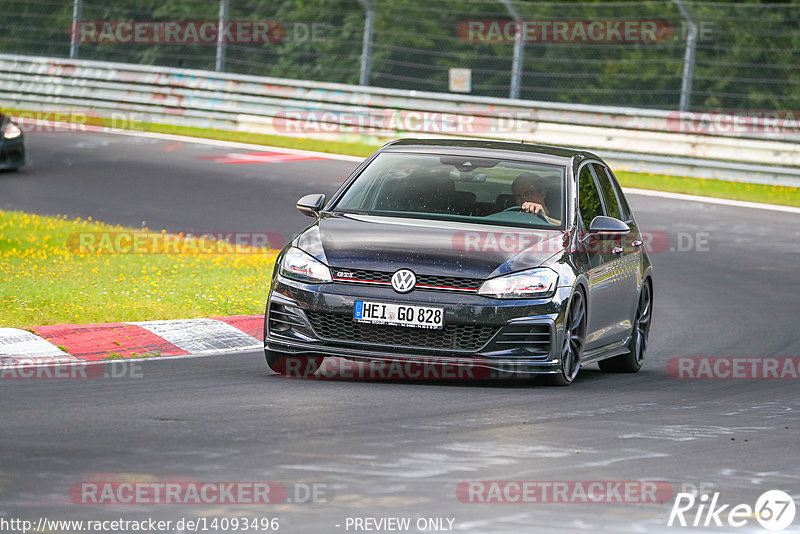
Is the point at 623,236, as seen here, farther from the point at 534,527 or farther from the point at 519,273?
the point at 534,527

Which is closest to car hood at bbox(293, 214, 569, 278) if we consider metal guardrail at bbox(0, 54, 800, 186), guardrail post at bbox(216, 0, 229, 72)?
metal guardrail at bbox(0, 54, 800, 186)

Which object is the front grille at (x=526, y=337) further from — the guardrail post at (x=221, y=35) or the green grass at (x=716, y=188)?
the guardrail post at (x=221, y=35)

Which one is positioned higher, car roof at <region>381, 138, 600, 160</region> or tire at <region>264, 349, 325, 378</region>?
car roof at <region>381, 138, 600, 160</region>

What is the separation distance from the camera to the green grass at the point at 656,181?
22.4 metres

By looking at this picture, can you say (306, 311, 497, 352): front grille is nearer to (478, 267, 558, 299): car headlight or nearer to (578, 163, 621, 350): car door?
(478, 267, 558, 299): car headlight

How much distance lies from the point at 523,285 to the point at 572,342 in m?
0.69

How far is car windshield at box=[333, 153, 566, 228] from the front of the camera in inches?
395

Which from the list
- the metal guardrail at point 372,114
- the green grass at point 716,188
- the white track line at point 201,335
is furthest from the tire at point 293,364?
the metal guardrail at point 372,114

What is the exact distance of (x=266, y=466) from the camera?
259 inches

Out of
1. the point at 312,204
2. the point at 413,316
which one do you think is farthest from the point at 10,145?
the point at 413,316

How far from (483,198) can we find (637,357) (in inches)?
75.5

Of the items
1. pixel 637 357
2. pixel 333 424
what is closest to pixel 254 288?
pixel 637 357

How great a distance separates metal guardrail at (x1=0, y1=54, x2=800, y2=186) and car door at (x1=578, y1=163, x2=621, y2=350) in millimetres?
12345

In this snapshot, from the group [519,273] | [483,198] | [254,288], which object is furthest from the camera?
[254,288]
